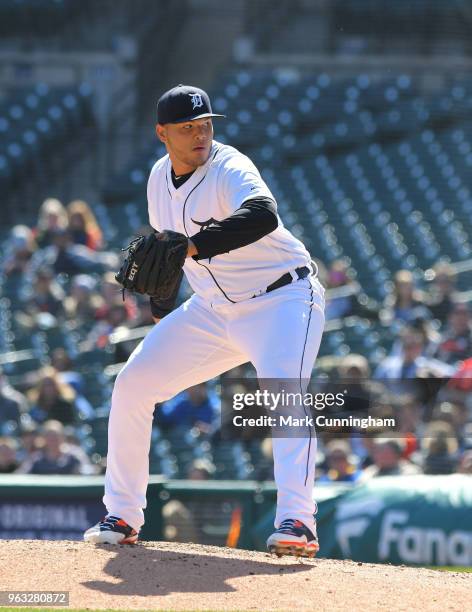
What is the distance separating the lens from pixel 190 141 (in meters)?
4.60

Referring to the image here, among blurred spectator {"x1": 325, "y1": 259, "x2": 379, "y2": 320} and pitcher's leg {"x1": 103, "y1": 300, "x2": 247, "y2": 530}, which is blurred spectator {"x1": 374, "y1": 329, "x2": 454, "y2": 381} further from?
pitcher's leg {"x1": 103, "y1": 300, "x2": 247, "y2": 530}

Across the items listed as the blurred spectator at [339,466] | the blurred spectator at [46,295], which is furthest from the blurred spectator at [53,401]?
the blurred spectator at [339,466]

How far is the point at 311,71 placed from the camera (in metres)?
16.3

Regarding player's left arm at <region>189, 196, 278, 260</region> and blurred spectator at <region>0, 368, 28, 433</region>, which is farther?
blurred spectator at <region>0, 368, 28, 433</region>

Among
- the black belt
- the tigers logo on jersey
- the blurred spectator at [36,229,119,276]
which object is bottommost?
the black belt

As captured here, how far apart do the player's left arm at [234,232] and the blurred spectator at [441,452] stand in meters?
3.21

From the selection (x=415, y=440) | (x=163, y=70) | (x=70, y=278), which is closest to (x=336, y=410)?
(x=415, y=440)

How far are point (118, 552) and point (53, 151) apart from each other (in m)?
11.1

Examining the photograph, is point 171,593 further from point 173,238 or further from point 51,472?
point 51,472

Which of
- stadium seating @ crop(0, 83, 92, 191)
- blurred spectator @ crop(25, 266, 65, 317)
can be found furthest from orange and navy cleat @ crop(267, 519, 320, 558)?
stadium seating @ crop(0, 83, 92, 191)

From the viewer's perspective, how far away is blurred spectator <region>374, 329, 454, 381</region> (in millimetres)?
7914

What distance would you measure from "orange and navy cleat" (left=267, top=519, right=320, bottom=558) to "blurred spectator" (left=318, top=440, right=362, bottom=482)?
2.76m

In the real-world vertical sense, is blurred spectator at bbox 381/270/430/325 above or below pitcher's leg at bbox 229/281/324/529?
above

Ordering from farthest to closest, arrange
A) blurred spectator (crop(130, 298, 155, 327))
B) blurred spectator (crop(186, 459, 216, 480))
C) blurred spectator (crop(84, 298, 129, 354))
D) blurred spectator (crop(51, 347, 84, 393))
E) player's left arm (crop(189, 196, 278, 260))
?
blurred spectator (crop(84, 298, 129, 354)) < blurred spectator (crop(130, 298, 155, 327)) < blurred spectator (crop(51, 347, 84, 393)) < blurred spectator (crop(186, 459, 216, 480)) < player's left arm (crop(189, 196, 278, 260))
